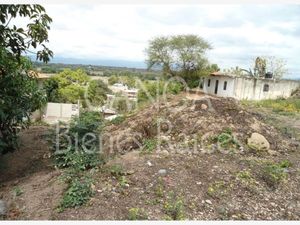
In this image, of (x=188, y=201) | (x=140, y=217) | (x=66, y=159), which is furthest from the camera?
(x=66, y=159)

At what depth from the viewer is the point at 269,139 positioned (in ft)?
18.2

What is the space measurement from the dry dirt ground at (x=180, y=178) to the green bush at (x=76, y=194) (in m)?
0.07

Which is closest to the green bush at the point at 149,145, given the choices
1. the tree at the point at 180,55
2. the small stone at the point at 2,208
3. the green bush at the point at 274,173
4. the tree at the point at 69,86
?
the green bush at the point at 274,173

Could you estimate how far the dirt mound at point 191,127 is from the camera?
5.41m

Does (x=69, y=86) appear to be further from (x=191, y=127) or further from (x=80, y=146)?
(x=80, y=146)

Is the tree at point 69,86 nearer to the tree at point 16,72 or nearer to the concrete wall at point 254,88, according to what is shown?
the concrete wall at point 254,88

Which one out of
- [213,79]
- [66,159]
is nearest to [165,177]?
[66,159]

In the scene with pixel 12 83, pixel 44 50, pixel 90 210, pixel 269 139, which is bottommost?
pixel 90 210

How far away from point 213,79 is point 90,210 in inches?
781

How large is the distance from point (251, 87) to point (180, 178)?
16409 millimetres

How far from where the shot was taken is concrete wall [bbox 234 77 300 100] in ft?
63.3

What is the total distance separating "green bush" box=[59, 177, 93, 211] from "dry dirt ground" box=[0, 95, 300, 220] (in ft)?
0.23

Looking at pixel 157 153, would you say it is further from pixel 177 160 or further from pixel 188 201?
pixel 188 201

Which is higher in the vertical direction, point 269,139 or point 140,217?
point 269,139
